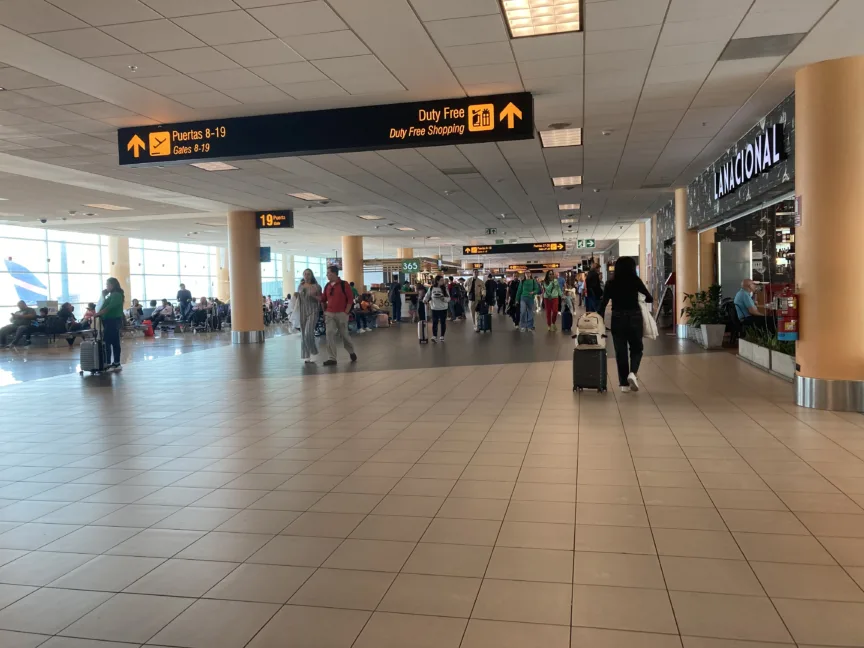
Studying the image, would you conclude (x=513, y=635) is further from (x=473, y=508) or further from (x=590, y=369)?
(x=590, y=369)

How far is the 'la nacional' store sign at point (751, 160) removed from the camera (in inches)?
321

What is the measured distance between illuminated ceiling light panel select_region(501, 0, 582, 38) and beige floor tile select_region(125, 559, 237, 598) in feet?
14.4

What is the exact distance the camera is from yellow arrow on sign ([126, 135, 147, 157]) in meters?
8.55

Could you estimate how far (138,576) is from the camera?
127 inches

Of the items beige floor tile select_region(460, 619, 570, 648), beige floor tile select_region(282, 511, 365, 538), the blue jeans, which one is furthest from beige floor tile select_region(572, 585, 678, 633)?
the blue jeans

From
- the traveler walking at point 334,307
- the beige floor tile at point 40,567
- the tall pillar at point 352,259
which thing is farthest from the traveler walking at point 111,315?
the tall pillar at point 352,259

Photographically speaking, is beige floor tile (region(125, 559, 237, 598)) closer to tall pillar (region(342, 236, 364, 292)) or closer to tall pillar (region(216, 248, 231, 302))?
tall pillar (region(342, 236, 364, 292))


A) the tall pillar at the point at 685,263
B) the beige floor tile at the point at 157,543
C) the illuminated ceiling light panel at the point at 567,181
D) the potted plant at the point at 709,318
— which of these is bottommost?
the beige floor tile at the point at 157,543

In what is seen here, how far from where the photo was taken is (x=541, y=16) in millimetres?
5551

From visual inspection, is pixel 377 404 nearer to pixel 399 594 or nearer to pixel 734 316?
pixel 399 594

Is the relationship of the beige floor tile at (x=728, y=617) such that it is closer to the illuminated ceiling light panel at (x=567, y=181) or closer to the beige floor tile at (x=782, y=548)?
the beige floor tile at (x=782, y=548)

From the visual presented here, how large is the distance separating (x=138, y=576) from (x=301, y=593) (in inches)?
33.6

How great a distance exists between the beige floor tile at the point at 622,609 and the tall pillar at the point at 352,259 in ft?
72.5

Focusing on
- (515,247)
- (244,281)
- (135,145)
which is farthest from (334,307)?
(515,247)
